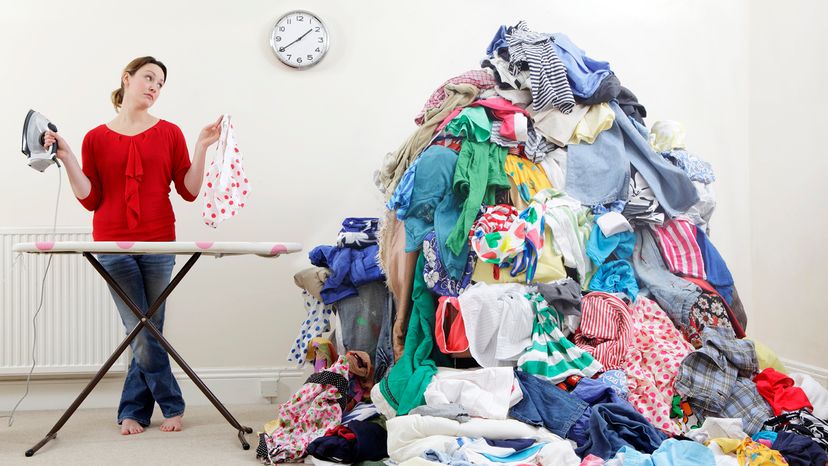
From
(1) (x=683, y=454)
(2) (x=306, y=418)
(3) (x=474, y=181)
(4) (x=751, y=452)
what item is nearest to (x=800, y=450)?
(4) (x=751, y=452)

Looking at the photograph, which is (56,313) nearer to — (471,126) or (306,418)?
(306,418)

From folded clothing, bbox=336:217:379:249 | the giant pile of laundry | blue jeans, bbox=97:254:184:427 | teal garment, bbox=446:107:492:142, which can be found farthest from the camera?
folded clothing, bbox=336:217:379:249

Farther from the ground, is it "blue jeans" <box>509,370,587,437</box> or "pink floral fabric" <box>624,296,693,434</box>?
→ "pink floral fabric" <box>624,296,693,434</box>

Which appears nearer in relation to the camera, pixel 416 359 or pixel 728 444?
pixel 728 444

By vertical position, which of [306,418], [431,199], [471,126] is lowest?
[306,418]

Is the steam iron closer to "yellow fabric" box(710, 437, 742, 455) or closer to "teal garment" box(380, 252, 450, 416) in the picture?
"teal garment" box(380, 252, 450, 416)

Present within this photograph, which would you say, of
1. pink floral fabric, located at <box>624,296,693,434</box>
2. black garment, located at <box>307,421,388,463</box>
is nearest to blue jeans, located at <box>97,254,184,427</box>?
black garment, located at <box>307,421,388,463</box>

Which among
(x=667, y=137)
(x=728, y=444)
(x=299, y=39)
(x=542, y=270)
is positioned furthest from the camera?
(x=299, y=39)

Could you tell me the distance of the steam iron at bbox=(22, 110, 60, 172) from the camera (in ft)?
8.13

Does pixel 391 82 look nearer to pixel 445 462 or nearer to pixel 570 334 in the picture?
pixel 570 334

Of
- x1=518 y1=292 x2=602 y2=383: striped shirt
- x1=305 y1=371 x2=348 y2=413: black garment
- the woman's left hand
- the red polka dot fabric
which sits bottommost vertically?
x1=305 y1=371 x2=348 y2=413: black garment

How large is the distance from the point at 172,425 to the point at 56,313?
854mm

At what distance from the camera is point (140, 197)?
9.02ft

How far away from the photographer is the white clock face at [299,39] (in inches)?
135
